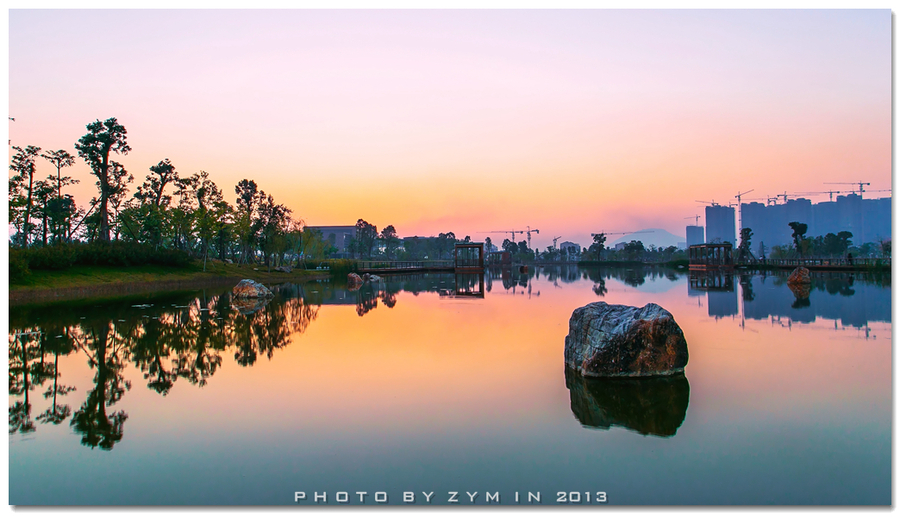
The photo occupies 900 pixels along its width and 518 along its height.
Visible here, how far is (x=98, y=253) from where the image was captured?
104 ft

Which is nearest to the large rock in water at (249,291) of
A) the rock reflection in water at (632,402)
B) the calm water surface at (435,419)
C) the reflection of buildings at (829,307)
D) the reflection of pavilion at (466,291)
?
the reflection of pavilion at (466,291)

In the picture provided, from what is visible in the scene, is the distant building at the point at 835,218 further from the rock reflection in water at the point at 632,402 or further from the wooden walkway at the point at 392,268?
the rock reflection in water at the point at 632,402

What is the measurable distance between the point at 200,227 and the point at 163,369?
35.7 meters

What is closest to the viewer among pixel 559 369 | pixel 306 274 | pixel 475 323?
pixel 559 369

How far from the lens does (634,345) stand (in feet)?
28.1

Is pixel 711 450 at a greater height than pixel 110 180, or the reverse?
pixel 110 180

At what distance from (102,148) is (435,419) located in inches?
1605

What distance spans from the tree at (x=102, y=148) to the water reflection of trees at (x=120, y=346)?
2182 cm

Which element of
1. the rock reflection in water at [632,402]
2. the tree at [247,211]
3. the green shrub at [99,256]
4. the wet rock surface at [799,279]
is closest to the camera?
the rock reflection in water at [632,402]

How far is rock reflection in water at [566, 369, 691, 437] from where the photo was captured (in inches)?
258

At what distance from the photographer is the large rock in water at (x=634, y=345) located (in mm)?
8523

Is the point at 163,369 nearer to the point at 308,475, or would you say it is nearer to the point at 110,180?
the point at 308,475

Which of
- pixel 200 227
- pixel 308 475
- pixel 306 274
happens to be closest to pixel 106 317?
pixel 308 475

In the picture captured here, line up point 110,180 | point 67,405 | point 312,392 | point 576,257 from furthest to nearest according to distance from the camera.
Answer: point 576,257 → point 110,180 → point 312,392 → point 67,405
